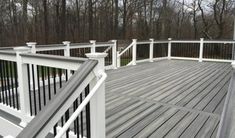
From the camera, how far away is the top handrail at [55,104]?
4.56 feet

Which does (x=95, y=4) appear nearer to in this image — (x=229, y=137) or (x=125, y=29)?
(x=125, y=29)

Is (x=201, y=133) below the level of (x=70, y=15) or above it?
below

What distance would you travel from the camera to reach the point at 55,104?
1.55 metres

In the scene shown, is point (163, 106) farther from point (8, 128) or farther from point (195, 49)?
point (195, 49)

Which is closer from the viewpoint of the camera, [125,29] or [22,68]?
[22,68]

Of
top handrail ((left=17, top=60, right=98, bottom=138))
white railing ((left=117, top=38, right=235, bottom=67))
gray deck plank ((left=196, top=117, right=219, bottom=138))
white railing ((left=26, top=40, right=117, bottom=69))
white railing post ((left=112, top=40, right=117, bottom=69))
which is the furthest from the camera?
white railing ((left=117, top=38, right=235, bottom=67))

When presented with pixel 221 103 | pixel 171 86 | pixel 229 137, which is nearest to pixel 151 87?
pixel 171 86

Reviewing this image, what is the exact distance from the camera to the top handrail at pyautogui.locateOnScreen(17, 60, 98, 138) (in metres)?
1.39

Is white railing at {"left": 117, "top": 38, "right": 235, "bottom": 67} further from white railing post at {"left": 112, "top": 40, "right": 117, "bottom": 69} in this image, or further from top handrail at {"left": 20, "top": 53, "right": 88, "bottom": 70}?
top handrail at {"left": 20, "top": 53, "right": 88, "bottom": 70}

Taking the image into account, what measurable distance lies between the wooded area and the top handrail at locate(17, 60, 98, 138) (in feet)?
49.6

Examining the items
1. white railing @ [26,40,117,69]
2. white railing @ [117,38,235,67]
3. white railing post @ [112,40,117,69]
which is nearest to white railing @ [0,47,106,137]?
white railing @ [26,40,117,69]

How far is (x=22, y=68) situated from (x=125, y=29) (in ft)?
56.5

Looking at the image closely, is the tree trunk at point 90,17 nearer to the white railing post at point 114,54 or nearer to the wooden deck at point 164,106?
the white railing post at point 114,54

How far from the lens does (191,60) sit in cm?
984
